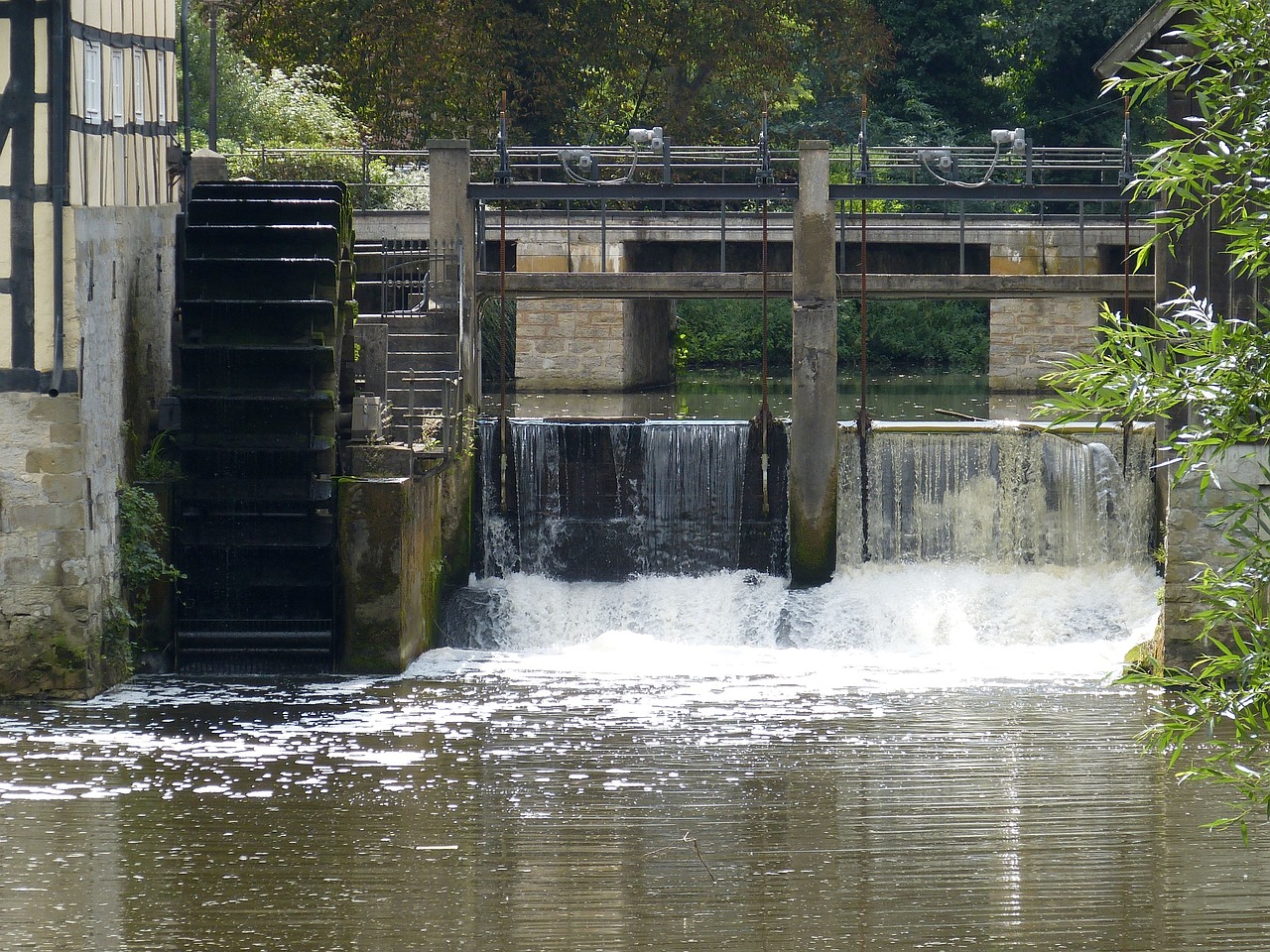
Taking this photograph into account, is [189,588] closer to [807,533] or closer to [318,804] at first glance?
[318,804]

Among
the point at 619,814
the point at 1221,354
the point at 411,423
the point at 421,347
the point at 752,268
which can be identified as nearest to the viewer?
the point at 1221,354

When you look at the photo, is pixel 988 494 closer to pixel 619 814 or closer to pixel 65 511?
pixel 619 814

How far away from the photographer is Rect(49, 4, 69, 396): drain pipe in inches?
499

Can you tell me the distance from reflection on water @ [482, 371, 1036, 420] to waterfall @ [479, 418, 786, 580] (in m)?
2.75

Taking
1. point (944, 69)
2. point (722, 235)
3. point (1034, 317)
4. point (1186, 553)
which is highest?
point (944, 69)

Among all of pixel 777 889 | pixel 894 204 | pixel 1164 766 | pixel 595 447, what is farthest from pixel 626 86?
pixel 777 889

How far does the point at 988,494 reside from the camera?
18.1 m

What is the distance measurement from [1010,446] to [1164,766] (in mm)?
6666

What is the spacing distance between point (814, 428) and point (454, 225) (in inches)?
153

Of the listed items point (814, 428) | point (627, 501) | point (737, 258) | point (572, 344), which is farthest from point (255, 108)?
point (814, 428)

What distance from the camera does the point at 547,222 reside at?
25.0 meters

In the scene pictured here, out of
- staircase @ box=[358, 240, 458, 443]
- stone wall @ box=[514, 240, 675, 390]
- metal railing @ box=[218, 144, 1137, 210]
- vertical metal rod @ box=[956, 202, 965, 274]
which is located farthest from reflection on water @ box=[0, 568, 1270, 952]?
stone wall @ box=[514, 240, 675, 390]

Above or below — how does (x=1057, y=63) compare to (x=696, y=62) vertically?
above

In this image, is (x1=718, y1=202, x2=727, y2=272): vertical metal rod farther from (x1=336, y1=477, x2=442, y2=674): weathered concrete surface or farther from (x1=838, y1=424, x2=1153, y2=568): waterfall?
(x1=336, y1=477, x2=442, y2=674): weathered concrete surface
